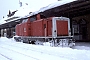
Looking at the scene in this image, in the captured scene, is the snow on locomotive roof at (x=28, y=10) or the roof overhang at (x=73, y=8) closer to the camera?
the roof overhang at (x=73, y=8)

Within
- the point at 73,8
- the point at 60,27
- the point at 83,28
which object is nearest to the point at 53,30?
the point at 60,27

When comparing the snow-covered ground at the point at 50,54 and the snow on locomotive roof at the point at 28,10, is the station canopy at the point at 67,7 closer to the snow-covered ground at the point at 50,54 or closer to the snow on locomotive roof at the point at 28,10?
the snow on locomotive roof at the point at 28,10

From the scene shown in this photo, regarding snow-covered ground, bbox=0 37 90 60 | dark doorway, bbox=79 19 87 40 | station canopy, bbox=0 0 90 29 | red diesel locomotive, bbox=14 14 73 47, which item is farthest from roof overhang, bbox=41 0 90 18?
snow-covered ground, bbox=0 37 90 60

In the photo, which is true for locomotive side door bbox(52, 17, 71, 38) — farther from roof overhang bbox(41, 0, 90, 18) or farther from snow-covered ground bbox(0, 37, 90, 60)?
snow-covered ground bbox(0, 37, 90, 60)

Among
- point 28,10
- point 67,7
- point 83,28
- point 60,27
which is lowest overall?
point 60,27

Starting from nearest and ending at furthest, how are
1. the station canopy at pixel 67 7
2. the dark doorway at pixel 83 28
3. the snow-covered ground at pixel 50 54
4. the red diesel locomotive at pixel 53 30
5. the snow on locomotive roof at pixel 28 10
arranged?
the snow-covered ground at pixel 50 54 < the red diesel locomotive at pixel 53 30 < the station canopy at pixel 67 7 < the snow on locomotive roof at pixel 28 10 < the dark doorway at pixel 83 28

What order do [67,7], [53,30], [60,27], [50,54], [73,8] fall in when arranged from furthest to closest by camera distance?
[73,8] < [67,7] < [60,27] < [53,30] < [50,54]

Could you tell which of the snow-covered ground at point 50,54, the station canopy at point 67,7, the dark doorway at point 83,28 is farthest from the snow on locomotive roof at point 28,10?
the dark doorway at point 83,28

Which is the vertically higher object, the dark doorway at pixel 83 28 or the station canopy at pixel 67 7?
the station canopy at pixel 67 7

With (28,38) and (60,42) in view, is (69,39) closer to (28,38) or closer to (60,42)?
(60,42)

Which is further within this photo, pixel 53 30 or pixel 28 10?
pixel 28 10

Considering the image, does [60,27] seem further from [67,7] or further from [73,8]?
[73,8]

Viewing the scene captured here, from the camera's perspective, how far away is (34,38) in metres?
20.2

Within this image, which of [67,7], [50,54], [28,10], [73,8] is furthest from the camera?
[28,10]
